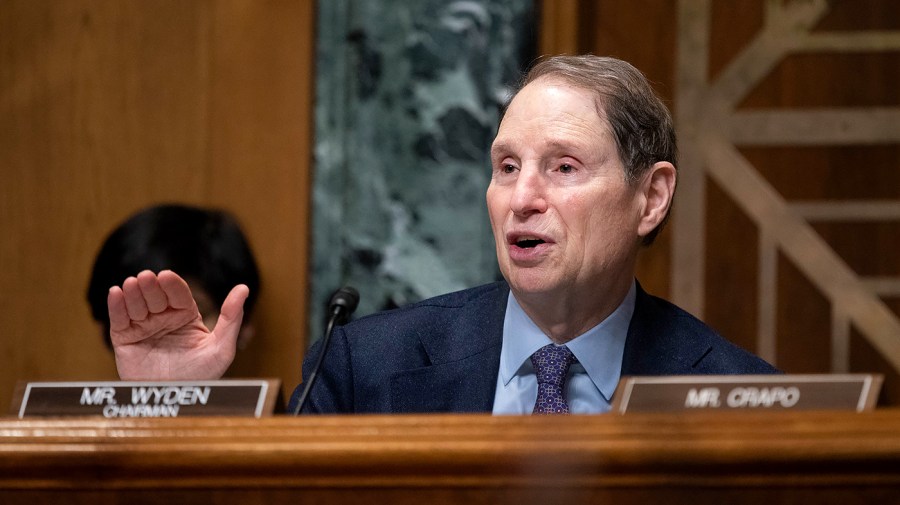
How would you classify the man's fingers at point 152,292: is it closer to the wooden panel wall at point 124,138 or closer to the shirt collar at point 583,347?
the shirt collar at point 583,347

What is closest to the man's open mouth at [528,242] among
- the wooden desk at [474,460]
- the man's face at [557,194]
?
the man's face at [557,194]

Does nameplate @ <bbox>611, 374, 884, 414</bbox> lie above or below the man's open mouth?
below

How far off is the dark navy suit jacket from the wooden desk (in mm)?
765

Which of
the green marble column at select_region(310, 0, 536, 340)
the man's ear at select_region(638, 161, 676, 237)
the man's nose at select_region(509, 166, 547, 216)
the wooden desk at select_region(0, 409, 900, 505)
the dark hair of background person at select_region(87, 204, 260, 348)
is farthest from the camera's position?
the green marble column at select_region(310, 0, 536, 340)

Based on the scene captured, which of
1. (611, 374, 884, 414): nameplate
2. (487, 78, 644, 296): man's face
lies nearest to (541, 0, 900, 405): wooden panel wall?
(487, 78, 644, 296): man's face

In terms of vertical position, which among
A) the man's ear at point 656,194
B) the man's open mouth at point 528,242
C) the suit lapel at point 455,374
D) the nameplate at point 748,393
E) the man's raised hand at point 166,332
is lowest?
the suit lapel at point 455,374

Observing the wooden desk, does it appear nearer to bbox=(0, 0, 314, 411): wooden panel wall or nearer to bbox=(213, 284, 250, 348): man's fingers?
bbox=(213, 284, 250, 348): man's fingers

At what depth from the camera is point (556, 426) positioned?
1281 millimetres

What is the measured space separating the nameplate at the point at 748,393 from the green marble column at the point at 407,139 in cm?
211

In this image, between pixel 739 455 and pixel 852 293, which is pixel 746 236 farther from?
pixel 739 455

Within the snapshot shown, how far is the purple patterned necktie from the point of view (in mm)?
2045

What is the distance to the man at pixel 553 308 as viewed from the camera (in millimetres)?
2150

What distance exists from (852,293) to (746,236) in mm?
361

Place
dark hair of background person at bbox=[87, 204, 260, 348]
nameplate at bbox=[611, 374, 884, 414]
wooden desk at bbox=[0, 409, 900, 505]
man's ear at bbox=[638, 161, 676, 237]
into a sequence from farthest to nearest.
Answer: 1. dark hair of background person at bbox=[87, 204, 260, 348]
2. man's ear at bbox=[638, 161, 676, 237]
3. nameplate at bbox=[611, 374, 884, 414]
4. wooden desk at bbox=[0, 409, 900, 505]
